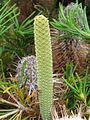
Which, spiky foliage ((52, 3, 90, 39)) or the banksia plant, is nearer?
the banksia plant

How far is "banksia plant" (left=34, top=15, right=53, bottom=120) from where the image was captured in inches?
20.5

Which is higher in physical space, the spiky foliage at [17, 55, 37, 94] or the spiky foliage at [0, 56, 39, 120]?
the spiky foliage at [17, 55, 37, 94]

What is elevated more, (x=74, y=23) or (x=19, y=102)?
(x=74, y=23)

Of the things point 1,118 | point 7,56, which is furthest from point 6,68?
point 1,118

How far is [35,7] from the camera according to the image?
77 centimetres

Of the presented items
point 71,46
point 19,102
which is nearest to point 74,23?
point 71,46

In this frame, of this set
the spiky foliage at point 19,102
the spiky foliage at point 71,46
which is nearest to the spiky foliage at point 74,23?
the spiky foliage at point 71,46

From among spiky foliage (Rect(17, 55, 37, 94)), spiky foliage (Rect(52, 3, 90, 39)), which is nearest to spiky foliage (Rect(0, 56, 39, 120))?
spiky foliage (Rect(17, 55, 37, 94))

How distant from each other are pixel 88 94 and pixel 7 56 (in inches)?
8.7

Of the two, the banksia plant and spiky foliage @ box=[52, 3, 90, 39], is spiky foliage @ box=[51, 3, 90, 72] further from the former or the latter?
the banksia plant

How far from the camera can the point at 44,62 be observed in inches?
21.2

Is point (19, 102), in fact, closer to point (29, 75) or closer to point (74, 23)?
point (29, 75)

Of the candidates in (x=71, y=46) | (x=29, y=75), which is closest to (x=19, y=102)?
(x=29, y=75)

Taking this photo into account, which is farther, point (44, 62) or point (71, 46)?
point (71, 46)
